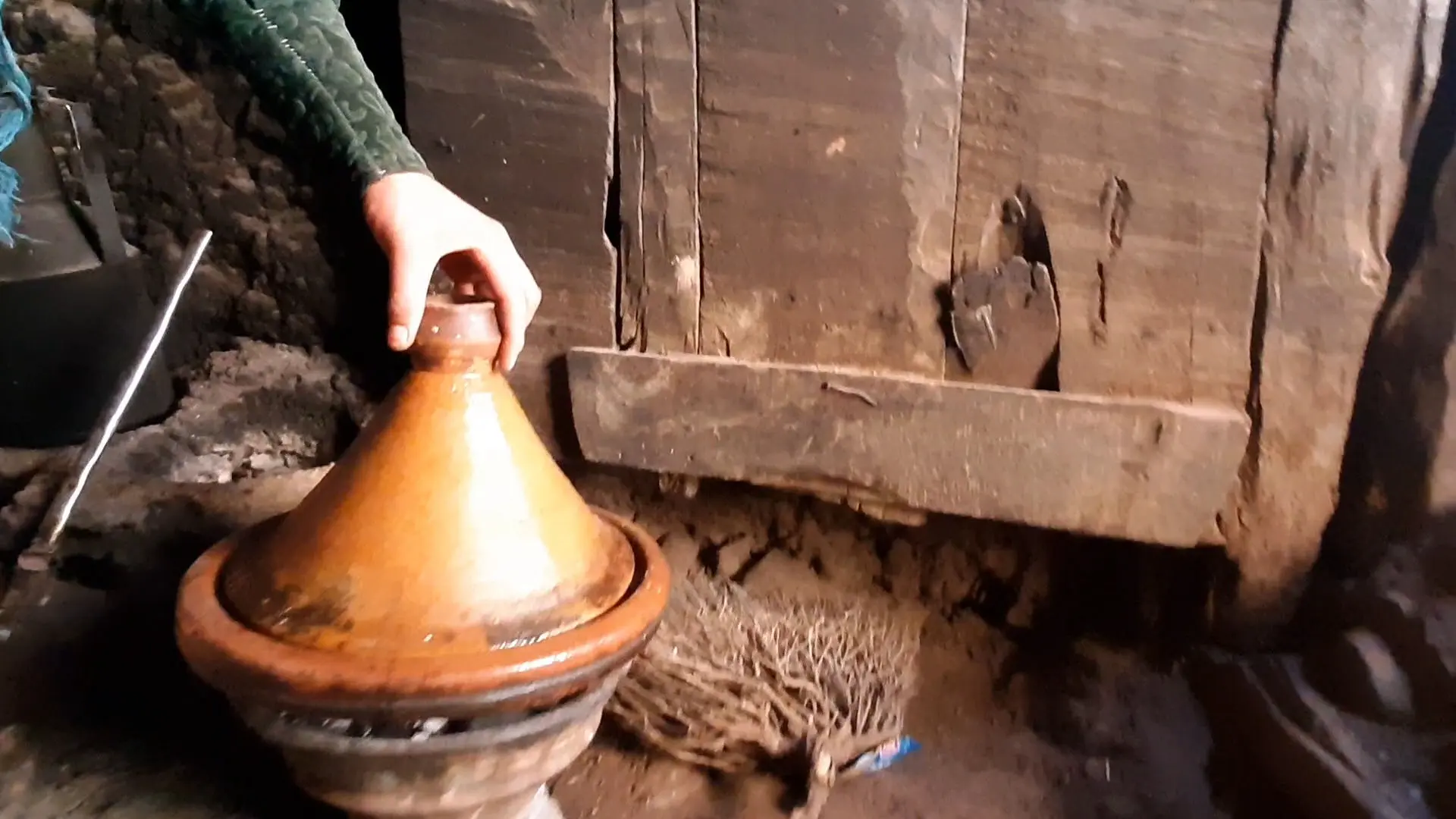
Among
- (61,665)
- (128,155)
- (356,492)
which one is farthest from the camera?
(128,155)

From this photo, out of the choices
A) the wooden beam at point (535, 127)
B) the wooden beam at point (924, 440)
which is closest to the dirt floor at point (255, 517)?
the wooden beam at point (924, 440)

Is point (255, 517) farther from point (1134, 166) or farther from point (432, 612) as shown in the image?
point (1134, 166)

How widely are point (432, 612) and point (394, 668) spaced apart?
6 centimetres

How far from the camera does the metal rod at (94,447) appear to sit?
1.35 m

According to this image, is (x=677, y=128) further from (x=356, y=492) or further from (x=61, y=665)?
(x=61, y=665)

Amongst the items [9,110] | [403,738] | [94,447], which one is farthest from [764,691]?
[9,110]

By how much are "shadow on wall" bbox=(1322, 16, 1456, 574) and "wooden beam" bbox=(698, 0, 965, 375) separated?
0.52 meters

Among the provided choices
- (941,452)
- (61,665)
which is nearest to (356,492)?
(61,665)

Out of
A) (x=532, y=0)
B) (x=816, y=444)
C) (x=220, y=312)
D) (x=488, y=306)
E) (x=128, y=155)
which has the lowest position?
(x=816, y=444)

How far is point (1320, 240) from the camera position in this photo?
4.17 ft

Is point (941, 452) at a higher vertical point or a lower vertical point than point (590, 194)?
lower

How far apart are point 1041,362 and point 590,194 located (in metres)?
0.63

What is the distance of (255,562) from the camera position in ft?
3.27

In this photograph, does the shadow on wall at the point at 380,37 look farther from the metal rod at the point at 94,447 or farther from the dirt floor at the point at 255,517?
the metal rod at the point at 94,447
